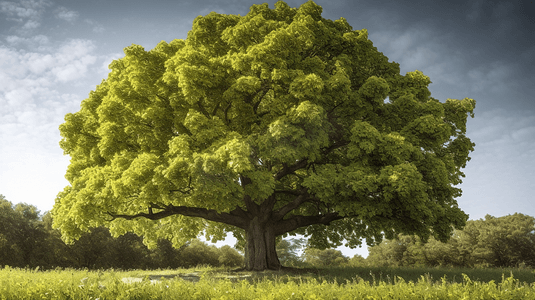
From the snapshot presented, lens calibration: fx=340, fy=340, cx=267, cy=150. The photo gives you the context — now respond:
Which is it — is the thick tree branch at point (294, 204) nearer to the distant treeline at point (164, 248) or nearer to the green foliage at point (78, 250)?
the green foliage at point (78, 250)

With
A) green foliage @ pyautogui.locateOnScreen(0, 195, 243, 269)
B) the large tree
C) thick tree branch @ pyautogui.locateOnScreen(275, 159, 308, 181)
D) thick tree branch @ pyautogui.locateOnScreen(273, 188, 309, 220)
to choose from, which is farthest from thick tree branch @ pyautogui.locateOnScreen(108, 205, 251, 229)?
green foliage @ pyautogui.locateOnScreen(0, 195, 243, 269)

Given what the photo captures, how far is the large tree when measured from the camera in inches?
495

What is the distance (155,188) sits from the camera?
12.4m

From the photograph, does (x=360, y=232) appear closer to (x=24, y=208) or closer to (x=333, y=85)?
(x=333, y=85)

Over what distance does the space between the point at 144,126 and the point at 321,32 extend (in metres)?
9.44

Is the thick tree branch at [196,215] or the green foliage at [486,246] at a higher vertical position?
the thick tree branch at [196,215]

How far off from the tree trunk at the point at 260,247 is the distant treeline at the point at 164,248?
Answer: 1757 centimetres

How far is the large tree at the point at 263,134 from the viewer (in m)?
12.6

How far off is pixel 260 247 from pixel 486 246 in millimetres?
30883

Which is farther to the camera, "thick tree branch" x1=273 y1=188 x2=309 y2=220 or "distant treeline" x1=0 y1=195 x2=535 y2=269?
"distant treeline" x1=0 y1=195 x2=535 y2=269

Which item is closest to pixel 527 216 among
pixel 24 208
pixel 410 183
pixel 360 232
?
pixel 360 232

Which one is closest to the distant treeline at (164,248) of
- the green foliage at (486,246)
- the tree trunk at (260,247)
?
the green foliage at (486,246)

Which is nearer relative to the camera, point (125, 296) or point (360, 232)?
point (125, 296)

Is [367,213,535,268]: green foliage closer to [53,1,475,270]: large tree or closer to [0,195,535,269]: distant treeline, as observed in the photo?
[0,195,535,269]: distant treeline
